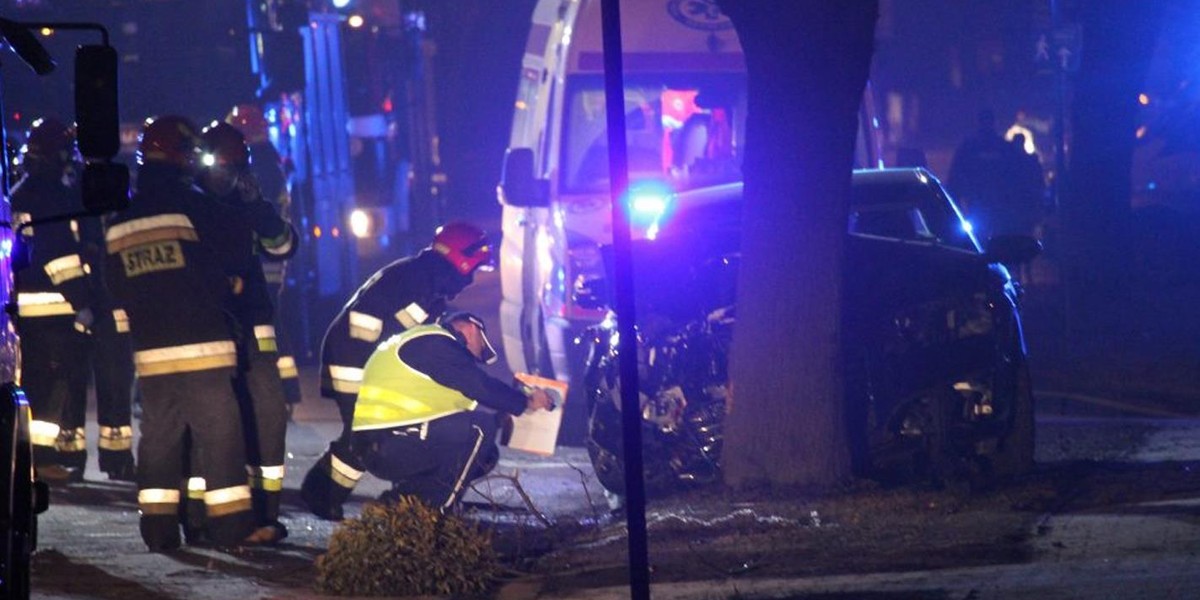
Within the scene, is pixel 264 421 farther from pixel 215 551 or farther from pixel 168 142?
pixel 168 142

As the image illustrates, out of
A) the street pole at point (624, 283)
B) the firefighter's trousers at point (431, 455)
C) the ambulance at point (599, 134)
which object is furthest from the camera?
the ambulance at point (599, 134)

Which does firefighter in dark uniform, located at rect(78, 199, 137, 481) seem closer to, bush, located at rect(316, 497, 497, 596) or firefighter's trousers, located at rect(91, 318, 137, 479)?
firefighter's trousers, located at rect(91, 318, 137, 479)

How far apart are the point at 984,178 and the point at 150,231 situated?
39.5 ft

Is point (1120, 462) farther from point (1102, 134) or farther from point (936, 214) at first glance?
point (1102, 134)

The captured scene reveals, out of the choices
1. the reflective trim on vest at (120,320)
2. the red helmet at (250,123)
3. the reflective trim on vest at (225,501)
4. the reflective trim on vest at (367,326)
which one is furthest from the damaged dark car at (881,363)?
the red helmet at (250,123)

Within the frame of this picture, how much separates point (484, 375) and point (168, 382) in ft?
4.57

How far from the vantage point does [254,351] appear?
8.67 meters

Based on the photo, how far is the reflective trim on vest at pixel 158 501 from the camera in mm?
Result: 8234

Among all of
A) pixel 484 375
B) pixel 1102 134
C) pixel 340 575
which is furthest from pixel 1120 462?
pixel 1102 134

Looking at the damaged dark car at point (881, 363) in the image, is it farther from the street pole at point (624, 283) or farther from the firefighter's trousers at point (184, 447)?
the street pole at point (624, 283)

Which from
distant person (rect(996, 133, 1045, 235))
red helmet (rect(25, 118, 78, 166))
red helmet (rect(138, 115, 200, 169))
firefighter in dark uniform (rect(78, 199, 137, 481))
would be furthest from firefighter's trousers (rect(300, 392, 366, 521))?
distant person (rect(996, 133, 1045, 235))

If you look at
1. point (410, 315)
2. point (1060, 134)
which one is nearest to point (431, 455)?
point (410, 315)

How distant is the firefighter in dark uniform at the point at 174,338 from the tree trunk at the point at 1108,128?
10.8 meters

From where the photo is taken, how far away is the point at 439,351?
28.0ft
